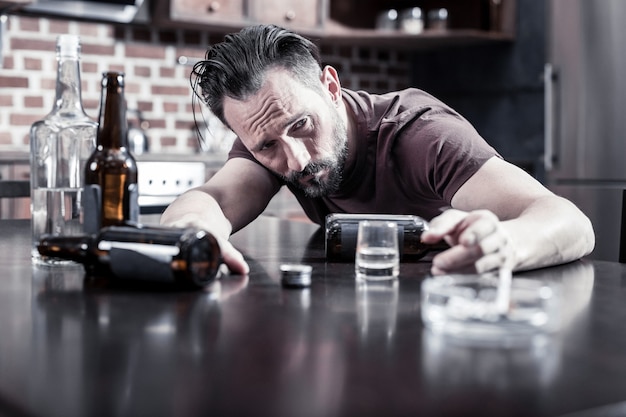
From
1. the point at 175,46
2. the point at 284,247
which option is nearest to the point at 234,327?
the point at 284,247

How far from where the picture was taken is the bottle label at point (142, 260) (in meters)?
1.00

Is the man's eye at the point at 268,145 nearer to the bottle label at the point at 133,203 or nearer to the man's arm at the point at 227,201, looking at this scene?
the man's arm at the point at 227,201

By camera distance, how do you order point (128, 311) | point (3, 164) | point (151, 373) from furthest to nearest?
point (3, 164) < point (128, 311) < point (151, 373)

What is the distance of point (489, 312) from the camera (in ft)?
2.45

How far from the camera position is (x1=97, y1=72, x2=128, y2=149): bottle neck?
3.76ft

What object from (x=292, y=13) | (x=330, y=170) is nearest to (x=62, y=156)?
(x=330, y=170)

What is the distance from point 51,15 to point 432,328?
3.40m

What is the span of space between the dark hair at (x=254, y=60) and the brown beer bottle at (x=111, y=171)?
56 centimetres

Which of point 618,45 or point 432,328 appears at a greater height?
point 618,45

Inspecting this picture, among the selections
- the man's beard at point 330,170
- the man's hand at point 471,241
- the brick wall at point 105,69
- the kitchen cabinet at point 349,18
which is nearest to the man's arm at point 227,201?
the man's beard at point 330,170

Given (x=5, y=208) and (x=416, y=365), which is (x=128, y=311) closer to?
(x=416, y=365)

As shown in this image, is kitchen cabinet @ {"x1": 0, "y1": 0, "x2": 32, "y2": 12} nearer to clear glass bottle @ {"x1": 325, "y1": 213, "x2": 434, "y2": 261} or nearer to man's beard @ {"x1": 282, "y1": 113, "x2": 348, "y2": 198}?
man's beard @ {"x1": 282, "y1": 113, "x2": 348, "y2": 198}

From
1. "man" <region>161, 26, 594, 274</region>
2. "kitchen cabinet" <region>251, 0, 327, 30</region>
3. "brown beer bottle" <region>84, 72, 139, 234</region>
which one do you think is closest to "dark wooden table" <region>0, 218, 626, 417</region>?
"brown beer bottle" <region>84, 72, 139, 234</region>

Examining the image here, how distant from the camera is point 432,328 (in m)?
0.79
